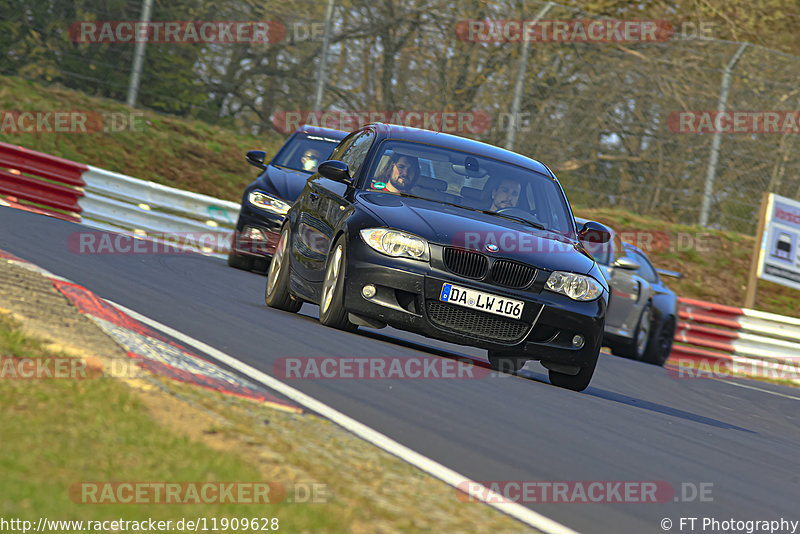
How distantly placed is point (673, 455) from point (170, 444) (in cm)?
339

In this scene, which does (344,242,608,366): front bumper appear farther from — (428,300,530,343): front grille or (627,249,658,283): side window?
(627,249,658,283): side window

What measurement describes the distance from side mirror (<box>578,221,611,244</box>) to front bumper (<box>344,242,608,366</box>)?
1049mm

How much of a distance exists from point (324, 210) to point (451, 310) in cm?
179

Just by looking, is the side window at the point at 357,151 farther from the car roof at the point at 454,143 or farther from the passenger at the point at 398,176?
the passenger at the point at 398,176

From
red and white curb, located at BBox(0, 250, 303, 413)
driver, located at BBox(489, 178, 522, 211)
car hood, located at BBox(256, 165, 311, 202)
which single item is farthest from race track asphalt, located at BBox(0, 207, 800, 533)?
car hood, located at BBox(256, 165, 311, 202)

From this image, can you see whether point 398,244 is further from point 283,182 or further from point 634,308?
point 634,308

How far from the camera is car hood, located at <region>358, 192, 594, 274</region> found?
8.49 meters

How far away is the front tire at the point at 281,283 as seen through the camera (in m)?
10.4

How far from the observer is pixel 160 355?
6.38 m

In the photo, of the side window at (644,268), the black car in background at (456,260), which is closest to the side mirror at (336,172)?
the black car in background at (456,260)

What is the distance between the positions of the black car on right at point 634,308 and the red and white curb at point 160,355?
8.97m

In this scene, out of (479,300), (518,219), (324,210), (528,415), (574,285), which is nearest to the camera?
(528,415)

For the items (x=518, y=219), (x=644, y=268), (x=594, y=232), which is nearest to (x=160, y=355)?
(x=518, y=219)

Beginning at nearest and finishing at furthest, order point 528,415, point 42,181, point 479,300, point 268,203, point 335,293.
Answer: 1. point 528,415
2. point 479,300
3. point 335,293
4. point 268,203
5. point 42,181
